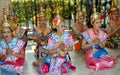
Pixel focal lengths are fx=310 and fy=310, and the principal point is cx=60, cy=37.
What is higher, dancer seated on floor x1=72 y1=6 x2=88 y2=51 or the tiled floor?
dancer seated on floor x1=72 y1=6 x2=88 y2=51

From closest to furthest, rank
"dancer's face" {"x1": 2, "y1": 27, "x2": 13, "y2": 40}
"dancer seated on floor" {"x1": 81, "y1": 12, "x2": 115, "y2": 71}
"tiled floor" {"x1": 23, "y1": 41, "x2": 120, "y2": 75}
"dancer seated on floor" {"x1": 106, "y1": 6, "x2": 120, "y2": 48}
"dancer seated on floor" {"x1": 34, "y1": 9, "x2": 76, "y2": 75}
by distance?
"dancer's face" {"x1": 2, "y1": 27, "x2": 13, "y2": 40} → "dancer seated on floor" {"x1": 34, "y1": 9, "x2": 76, "y2": 75} → "tiled floor" {"x1": 23, "y1": 41, "x2": 120, "y2": 75} → "dancer seated on floor" {"x1": 81, "y1": 12, "x2": 115, "y2": 71} → "dancer seated on floor" {"x1": 106, "y1": 6, "x2": 120, "y2": 48}

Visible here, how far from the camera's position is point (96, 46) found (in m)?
4.58

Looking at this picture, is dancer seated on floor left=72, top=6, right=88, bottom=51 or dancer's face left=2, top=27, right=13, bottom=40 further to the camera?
dancer seated on floor left=72, top=6, right=88, bottom=51

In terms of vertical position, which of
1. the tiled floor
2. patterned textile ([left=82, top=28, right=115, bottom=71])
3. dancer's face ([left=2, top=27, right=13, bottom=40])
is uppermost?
dancer's face ([left=2, top=27, right=13, bottom=40])

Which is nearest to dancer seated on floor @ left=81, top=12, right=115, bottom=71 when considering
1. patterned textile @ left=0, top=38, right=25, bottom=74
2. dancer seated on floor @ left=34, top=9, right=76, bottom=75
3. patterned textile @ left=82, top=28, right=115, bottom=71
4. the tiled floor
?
patterned textile @ left=82, top=28, right=115, bottom=71

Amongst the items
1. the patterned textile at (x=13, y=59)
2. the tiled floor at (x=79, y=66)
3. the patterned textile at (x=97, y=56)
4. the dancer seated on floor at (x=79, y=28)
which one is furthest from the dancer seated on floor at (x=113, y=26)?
the patterned textile at (x=13, y=59)

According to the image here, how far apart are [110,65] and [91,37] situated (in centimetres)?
49

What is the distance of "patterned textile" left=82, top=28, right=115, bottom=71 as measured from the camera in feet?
14.7

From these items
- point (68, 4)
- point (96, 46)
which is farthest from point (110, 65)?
point (68, 4)

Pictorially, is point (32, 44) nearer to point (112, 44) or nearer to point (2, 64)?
point (112, 44)

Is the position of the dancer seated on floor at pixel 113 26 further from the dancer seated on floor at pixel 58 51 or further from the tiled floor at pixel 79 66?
the dancer seated on floor at pixel 58 51

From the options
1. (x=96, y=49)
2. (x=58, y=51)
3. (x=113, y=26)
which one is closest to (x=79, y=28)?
(x=113, y=26)

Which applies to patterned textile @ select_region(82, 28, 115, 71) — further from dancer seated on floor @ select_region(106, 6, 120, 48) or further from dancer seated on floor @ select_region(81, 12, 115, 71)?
dancer seated on floor @ select_region(106, 6, 120, 48)

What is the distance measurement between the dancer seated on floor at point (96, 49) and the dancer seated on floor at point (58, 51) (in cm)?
38
